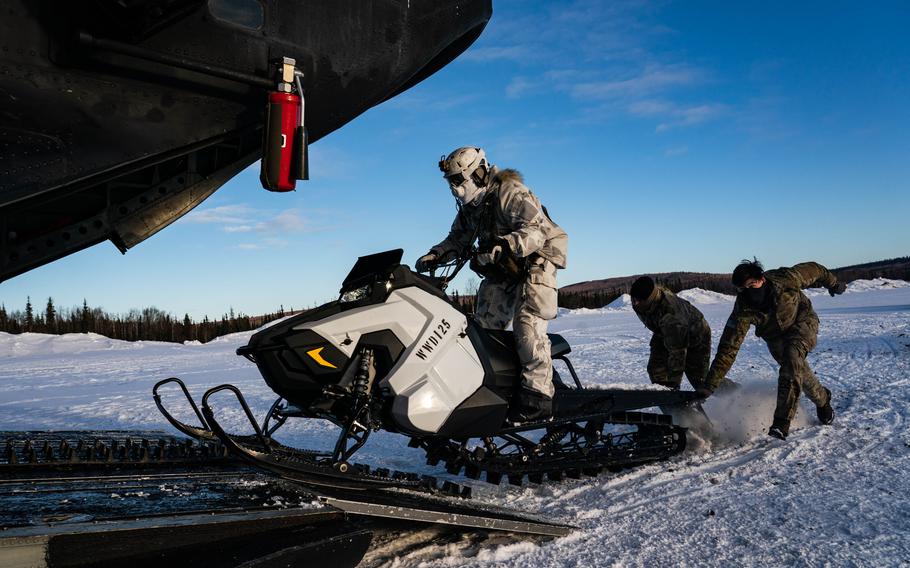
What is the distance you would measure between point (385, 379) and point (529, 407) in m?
1.08

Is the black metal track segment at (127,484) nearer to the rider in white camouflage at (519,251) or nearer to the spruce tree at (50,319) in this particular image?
the rider in white camouflage at (519,251)

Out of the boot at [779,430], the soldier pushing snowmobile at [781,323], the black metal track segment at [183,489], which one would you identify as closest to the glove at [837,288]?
the soldier pushing snowmobile at [781,323]

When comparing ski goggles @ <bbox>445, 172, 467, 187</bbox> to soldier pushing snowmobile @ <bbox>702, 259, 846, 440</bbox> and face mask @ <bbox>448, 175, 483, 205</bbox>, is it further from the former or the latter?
soldier pushing snowmobile @ <bbox>702, 259, 846, 440</bbox>

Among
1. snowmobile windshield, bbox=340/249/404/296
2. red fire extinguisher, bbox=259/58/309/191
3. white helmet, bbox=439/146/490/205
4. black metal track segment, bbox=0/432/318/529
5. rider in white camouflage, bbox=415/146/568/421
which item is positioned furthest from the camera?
white helmet, bbox=439/146/490/205

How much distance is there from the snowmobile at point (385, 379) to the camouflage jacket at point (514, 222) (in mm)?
415

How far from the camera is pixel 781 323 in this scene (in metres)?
5.36

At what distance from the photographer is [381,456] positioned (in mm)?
5066

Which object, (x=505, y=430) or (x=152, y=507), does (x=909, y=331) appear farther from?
(x=152, y=507)

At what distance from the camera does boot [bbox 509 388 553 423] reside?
3.83 m

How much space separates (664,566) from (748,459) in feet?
Answer: 6.58

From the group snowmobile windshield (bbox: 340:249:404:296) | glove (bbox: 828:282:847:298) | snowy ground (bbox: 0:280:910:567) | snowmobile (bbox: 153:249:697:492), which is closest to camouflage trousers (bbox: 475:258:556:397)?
snowmobile (bbox: 153:249:697:492)

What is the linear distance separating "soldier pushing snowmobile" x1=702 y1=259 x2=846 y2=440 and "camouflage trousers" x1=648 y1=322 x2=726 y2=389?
1.15 feet

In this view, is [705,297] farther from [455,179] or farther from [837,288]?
[455,179]

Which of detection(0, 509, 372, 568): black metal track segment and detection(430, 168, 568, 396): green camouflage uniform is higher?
detection(430, 168, 568, 396): green camouflage uniform
